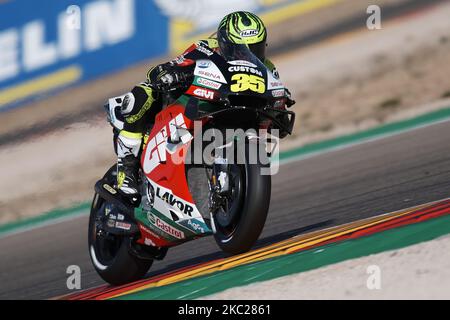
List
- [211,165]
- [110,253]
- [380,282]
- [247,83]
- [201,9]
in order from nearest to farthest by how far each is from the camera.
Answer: [380,282] < [247,83] < [211,165] < [110,253] < [201,9]

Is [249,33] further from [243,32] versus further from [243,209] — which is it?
[243,209]

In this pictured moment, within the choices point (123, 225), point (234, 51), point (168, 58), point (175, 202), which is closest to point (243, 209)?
point (175, 202)

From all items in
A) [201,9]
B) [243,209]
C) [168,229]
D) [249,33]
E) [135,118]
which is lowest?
[243,209]

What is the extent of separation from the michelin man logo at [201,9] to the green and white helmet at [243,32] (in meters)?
7.30

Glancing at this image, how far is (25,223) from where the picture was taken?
11.7 meters

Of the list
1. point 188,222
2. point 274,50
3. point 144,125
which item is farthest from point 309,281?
point 274,50

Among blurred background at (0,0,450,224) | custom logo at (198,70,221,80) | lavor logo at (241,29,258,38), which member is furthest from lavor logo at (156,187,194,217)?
blurred background at (0,0,450,224)

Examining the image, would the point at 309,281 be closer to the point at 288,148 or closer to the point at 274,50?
the point at 288,148

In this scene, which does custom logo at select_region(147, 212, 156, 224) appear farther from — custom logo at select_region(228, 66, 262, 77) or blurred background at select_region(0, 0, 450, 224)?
blurred background at select_region(0, 0, 450, 224)

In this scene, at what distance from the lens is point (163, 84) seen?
21.1 feet

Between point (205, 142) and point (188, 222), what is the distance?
0.55 m

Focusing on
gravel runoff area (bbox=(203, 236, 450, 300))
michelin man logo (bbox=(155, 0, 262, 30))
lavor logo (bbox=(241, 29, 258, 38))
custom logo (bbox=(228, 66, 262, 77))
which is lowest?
gravel runoff area (bbox=(203, 236, 450, 300))

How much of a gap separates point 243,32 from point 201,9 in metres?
7.47

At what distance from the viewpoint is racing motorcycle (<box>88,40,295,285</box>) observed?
5922mm
